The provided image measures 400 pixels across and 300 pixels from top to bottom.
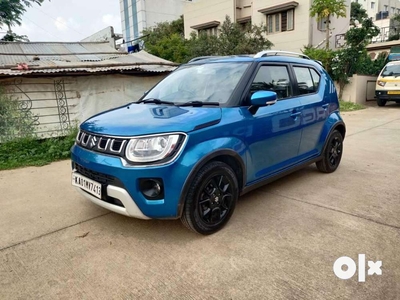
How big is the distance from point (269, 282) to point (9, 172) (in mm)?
4828

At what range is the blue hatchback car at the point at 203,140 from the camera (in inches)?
95.1

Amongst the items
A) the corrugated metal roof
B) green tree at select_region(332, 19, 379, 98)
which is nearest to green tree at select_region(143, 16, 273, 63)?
green tree at select_region(332, 19, 379, 98)

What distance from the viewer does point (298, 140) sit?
11.9 ft

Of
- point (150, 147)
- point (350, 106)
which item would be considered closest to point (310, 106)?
point (150, 147)

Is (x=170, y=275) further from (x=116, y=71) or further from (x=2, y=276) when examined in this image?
(x=116, y=71)

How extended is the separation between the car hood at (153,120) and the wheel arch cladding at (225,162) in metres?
0.27

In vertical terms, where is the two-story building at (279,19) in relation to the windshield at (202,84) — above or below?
above

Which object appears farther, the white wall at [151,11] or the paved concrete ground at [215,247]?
the white wall at [151,11]

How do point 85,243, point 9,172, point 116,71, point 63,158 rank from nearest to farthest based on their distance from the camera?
point 85,243
point 9,172
point 63,158
point 116,71

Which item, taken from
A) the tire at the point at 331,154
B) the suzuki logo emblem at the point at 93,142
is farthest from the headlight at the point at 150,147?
the tire at the point at 331,154

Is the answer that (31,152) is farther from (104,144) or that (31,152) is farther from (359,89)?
(359,89)

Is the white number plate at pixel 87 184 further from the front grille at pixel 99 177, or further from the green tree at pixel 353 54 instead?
the green tree at pixel 353 54

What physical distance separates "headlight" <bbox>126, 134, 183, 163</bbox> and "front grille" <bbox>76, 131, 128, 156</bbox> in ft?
0.30

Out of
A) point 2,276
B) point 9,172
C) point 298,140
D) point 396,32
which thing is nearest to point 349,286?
point 298,140
